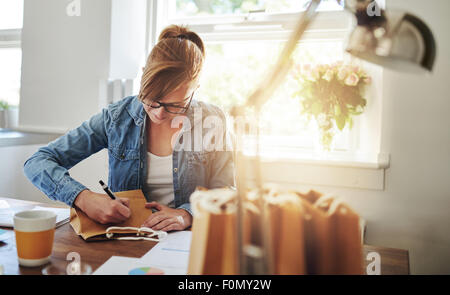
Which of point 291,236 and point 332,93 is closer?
point 291,236

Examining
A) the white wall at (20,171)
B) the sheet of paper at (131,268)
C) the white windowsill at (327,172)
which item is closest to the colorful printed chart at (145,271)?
the sheet of paper at (131,268)

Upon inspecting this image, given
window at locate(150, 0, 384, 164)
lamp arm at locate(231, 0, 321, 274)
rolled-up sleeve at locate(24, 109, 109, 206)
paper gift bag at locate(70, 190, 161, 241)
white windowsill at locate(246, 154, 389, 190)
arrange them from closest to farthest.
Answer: lamp arm at locate(231, 0, 321, 274) → paper gift bag at locate(70, 190, 161, 241) → rolled-up sleeve at locate(24, 109, 109, 206) → white windowsill at locate(246, 154, 389, 190) → window at locate(150, 0, 384, 164)

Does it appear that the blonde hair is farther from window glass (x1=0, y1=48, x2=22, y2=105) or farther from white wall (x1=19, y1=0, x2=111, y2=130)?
window glass (x1=0, y1=48, x2=22, y2=105)

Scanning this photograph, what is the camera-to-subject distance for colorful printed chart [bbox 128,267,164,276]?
2.22 ft

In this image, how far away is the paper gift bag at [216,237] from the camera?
0.49m

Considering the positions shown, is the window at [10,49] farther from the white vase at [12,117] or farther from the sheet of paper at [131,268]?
the sheet of paper at [131,268]

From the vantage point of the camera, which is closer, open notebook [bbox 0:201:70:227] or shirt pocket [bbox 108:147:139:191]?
open notebook [bbox 0:201:70:227]

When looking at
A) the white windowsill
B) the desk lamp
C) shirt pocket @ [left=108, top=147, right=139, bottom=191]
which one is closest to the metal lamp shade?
the desk lamp

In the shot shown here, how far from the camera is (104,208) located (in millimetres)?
915

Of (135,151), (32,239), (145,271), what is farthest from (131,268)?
(135,151)

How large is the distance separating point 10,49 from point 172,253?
2.36 m

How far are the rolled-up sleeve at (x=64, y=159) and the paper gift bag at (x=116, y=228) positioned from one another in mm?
88

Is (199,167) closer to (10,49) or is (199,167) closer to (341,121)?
(341,121)
